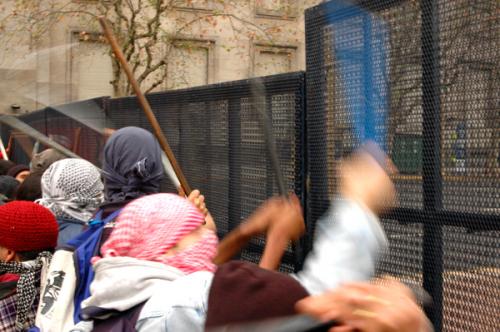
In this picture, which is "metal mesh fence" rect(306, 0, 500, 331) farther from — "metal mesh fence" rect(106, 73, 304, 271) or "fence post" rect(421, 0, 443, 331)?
"metal mesh fence" rect(106, 73, 304, 271)

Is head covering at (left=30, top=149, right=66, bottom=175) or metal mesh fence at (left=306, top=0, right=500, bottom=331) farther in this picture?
head covering at (left=30, top=149, right=66, bottom=175)

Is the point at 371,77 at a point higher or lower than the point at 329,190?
higher

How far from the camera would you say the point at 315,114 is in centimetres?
346

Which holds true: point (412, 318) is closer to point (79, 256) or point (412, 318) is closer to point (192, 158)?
point (79, 256)

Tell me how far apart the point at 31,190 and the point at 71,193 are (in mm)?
1359

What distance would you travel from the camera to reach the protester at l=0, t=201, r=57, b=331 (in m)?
3.09

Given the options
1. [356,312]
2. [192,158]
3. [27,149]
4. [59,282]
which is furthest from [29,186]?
[27,149]

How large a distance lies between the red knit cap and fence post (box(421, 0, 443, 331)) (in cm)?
163

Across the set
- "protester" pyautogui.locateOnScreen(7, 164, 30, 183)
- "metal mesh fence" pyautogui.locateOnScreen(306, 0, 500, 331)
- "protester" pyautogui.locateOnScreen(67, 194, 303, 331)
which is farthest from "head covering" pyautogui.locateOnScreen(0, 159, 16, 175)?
"protester" pyautogui.locateOnScreen(67, 194, 303, 331)

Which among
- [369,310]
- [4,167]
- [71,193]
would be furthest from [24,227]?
[4,167]

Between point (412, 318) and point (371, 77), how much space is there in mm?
1981

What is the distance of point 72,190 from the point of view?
3.83 meters

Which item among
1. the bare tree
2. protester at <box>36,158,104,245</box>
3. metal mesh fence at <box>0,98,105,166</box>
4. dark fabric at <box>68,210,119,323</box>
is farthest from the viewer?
the bare tree

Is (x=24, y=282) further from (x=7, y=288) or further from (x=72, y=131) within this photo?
(x=72, y=131)
